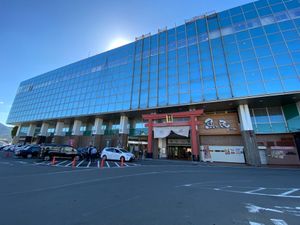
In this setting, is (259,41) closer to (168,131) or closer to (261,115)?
(261,115)

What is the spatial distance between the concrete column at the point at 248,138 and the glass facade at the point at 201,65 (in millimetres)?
3079

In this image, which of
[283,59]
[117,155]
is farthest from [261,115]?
[117,155]

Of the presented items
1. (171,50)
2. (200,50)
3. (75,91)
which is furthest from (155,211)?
(75,91)

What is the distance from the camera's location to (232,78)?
22953 mm

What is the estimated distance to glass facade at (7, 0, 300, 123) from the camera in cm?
2152

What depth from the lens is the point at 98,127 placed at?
1394 inches

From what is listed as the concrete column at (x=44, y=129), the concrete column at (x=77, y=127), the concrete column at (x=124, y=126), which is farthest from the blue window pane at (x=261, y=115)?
the concrete column at (x=44, y=129)

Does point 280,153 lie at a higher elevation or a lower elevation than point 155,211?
Answer: higher

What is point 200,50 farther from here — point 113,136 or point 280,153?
point 113,136

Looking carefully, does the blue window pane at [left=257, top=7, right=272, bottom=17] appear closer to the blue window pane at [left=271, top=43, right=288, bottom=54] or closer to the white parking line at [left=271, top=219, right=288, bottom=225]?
the blue window pane at [left=271, top=43, right=288, bottom=54]

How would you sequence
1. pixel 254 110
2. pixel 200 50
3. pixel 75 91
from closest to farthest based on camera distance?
1. pixel 254 110
2. pixel 200 50
3. pixel 75 91

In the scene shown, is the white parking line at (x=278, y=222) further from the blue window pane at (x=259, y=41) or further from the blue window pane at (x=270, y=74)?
the blue window pane at (x=259, y=41)

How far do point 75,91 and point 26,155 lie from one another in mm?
21406

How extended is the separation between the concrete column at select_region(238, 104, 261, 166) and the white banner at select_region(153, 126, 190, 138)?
26.6 ft
